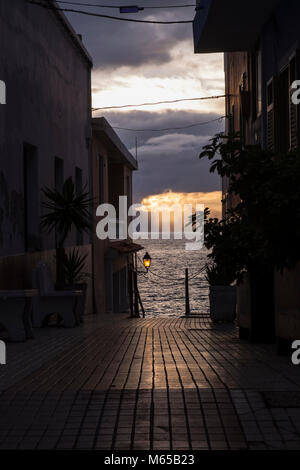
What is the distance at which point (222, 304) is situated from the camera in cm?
1805

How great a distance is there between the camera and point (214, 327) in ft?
54.2

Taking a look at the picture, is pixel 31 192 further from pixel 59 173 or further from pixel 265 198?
pixel 265 198

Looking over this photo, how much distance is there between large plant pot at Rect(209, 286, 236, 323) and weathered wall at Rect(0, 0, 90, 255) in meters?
4.04

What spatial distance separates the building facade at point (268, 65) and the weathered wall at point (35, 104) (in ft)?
11.5

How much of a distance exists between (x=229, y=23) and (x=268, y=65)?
3.64 ft

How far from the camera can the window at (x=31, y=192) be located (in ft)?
53.2

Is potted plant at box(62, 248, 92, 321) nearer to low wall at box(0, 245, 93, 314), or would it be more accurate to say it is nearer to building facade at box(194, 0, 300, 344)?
low wall at box(0, 245, 93, 314)

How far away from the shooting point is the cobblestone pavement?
17.1ft

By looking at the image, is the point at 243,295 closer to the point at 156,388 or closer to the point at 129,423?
the point at 156,388

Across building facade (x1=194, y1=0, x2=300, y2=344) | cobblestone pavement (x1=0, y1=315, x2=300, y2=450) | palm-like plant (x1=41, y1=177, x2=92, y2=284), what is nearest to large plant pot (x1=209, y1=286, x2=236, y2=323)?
building facade (x1=194, y1=0, x2=300, y2=344)

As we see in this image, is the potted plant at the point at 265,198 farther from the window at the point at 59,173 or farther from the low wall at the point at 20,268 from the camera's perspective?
the window at the point at 59,173

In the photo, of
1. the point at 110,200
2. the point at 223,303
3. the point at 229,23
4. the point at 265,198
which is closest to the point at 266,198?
the point at 265,198

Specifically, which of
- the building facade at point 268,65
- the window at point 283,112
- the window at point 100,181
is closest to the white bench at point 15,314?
the building facade at point 268,65

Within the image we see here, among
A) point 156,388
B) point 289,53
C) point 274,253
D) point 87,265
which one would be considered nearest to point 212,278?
point 87,265
